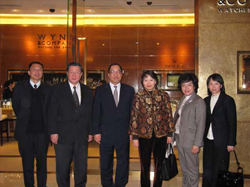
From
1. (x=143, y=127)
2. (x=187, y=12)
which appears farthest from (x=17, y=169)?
(x=187, y=12)

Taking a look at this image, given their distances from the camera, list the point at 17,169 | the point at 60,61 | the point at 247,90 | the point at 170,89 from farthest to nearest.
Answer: the point at 60,61 → the point at 170,89 → the point at 17,169 → the point at 247,90

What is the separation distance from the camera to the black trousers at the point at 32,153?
3.46m

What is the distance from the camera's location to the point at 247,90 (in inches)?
165

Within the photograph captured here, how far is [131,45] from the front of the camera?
7602 mm

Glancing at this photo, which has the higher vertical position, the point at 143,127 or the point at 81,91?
the point at 81,91

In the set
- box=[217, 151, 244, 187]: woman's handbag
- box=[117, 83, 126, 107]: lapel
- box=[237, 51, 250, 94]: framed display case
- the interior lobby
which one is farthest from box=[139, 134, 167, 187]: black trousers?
box=[237, 51, 250, 94]: framed display case

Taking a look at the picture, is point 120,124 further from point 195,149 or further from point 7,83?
point 7,83

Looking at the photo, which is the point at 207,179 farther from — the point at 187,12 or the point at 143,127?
the point at 187,12

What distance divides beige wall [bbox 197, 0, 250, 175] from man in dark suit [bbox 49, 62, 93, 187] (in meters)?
2.13

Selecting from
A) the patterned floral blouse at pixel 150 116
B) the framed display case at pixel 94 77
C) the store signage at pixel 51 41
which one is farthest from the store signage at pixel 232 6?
the store signage at pixel 51 41

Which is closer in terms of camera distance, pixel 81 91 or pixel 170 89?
pixel 81 91

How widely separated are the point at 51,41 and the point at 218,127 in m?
6.76

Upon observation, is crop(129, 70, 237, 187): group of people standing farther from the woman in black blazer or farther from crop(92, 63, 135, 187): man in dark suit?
crop(92, 63, 135, 187): man in dark suit

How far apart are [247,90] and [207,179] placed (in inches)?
67.0
